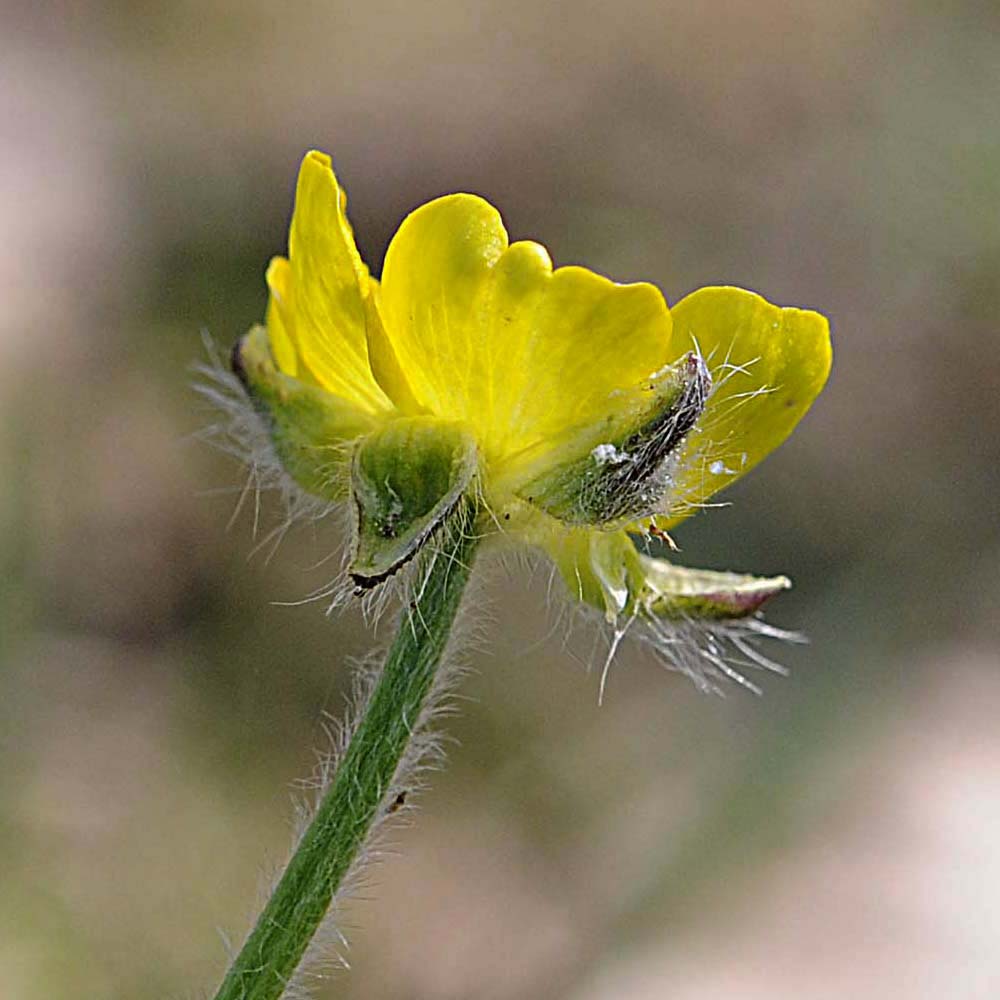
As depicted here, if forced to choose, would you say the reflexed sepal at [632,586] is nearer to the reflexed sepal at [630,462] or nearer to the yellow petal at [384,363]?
the reflexed sepal at [630,462]

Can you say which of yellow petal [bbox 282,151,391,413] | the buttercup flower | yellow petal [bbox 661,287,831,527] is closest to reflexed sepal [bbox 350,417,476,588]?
the buttercup flower

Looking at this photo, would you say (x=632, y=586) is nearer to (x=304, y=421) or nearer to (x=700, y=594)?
(x=700, y=594)

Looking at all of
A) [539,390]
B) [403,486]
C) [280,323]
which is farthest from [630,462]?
[280,323]

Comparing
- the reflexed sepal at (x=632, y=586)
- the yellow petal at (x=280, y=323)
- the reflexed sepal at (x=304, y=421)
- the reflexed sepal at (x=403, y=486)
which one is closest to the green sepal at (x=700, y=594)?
the reflexed sepal at (x=632, y=586)

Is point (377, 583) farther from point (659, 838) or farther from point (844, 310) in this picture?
point (844, 310)

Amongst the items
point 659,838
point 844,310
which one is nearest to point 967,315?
point 844,310

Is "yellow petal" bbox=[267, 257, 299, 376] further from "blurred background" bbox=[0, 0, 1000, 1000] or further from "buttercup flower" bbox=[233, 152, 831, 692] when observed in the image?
"blurred background" bbox=[0, 0, 1000, 1000]
